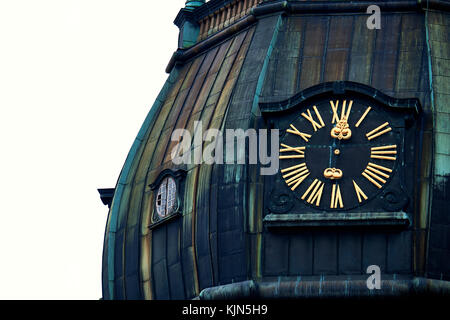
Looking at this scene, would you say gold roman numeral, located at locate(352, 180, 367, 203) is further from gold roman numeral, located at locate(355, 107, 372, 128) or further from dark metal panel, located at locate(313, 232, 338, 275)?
gold roman numeral, located at locate(355, 107, 372, 128)

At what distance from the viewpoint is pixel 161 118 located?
52344 millimetres

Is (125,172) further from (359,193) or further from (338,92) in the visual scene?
(359,193)

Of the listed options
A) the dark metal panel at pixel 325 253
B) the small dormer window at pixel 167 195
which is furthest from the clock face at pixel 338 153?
the small dormer window at pixel 167 195

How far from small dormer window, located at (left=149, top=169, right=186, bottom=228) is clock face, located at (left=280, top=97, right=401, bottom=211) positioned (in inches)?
103

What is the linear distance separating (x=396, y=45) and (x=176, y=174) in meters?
5.27

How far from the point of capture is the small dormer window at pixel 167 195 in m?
49.0

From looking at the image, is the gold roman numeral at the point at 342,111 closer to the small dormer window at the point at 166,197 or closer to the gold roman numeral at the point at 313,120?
the gold roman numeral at the point at 313,120

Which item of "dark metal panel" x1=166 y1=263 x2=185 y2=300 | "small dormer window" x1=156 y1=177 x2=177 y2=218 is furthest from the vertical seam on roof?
"dark metal panel" x1=166 y1=263 x2=185 y2=300

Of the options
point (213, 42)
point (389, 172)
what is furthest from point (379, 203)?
point (213, 42)
